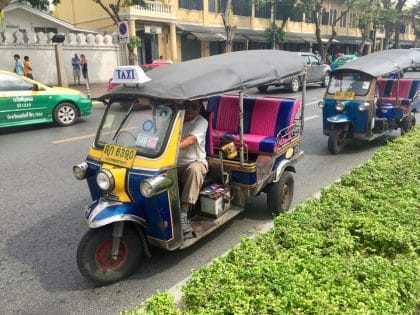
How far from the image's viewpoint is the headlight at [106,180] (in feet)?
12.2

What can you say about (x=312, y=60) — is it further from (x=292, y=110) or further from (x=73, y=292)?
(x=73, y=292)

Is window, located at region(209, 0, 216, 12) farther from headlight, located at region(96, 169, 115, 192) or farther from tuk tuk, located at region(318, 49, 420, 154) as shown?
headlight, located at region(96, 169, 115, 192)

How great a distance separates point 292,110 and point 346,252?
2.53 meters

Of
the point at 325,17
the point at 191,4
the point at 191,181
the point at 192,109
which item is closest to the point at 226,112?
the point at 192,109

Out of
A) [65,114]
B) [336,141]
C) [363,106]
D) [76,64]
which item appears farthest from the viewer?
[76,64]

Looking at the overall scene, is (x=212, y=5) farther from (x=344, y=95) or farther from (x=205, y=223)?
(x=205, y=223)

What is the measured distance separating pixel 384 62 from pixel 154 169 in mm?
7228

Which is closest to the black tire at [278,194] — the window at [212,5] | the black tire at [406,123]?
the black tire at [406,123]

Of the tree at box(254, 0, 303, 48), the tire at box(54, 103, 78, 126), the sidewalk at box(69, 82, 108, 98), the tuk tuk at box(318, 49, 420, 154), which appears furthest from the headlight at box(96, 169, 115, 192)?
the tree at box(254, 0, 303, 48)

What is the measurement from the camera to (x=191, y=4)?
1174 inches

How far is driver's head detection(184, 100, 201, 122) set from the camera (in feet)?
14.0

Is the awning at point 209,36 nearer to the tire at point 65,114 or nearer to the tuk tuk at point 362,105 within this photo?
the tire at point 65,114

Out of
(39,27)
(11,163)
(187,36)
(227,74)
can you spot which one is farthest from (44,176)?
(187,36)

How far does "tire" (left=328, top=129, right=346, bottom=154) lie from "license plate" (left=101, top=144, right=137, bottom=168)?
5636mm
